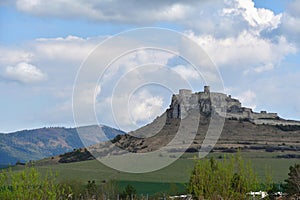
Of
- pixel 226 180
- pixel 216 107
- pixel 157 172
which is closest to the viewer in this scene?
pixel 226 180

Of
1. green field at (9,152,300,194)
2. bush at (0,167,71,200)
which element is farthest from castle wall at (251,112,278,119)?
bush at (0,167,71,200)

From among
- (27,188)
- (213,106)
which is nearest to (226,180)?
(27,188)

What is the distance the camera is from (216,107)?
173625 millimetres

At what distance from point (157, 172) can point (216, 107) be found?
5637 cm

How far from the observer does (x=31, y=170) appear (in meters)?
29.4

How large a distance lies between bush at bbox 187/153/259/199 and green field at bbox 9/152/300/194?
62.6 meters

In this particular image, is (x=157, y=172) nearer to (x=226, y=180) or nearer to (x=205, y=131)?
(x=205, y=131)

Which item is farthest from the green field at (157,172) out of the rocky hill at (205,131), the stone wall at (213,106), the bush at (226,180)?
the bush at (226,180)

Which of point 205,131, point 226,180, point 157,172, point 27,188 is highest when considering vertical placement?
point 205,131

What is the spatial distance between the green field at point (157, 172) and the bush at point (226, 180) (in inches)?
2463

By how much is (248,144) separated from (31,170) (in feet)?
380

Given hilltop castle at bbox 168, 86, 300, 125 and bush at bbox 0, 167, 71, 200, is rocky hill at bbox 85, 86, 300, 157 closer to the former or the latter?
hilltop castle at bbox 168, 86, 300, 125

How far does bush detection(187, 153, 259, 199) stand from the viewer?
1251 inches

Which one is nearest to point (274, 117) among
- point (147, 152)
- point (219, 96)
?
point (219, 96)
